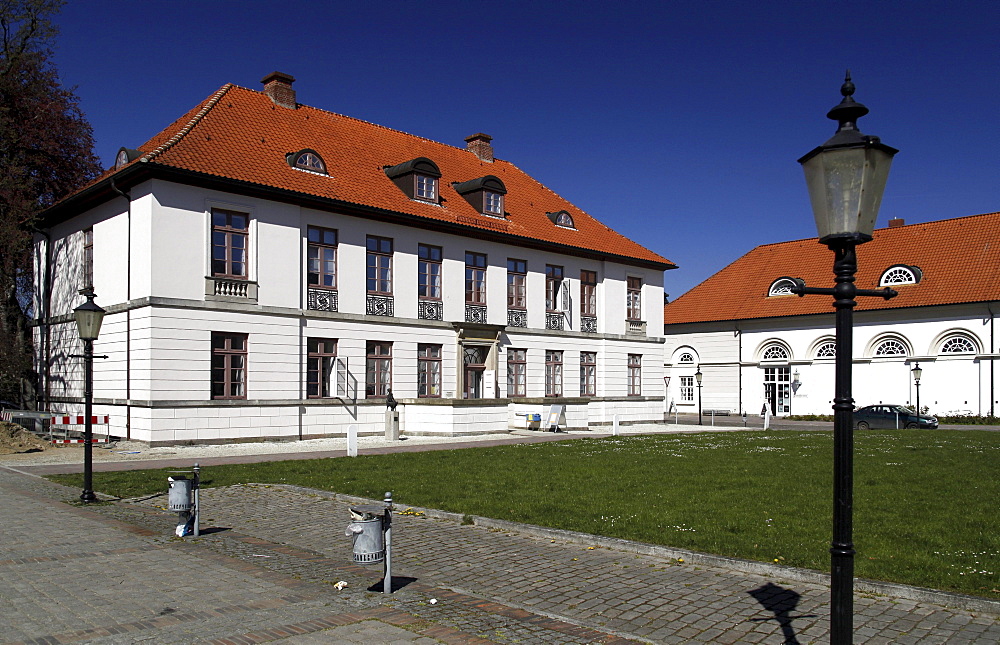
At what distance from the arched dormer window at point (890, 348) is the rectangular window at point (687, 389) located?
12.4 meters

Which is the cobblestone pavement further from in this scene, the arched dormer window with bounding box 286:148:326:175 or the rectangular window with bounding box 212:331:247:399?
the arched dormer window with bounding box 286:148:326:175

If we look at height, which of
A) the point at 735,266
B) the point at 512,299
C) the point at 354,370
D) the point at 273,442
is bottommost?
the point at 273,442

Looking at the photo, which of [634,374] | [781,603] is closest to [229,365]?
[781,603]

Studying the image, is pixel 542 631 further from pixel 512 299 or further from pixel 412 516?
pixel 512 299

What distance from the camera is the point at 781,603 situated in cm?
666

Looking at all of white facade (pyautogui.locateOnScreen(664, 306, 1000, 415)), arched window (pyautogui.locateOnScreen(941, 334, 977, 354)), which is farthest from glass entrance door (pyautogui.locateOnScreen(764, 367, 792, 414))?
arched window (pyautogui.locateOnScreen(941, 334, 977, 354))

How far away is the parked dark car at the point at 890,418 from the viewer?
38.0 metres

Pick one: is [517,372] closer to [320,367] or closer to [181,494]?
[320,367]

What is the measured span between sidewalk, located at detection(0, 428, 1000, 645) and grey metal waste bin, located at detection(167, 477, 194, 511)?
392mm

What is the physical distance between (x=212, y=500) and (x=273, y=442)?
12482mm

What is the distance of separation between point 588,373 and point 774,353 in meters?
18.8

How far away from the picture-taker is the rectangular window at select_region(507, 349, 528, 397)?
3353 cm

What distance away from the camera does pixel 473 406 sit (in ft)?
92.2

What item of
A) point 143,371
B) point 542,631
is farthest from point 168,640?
point 143,371
